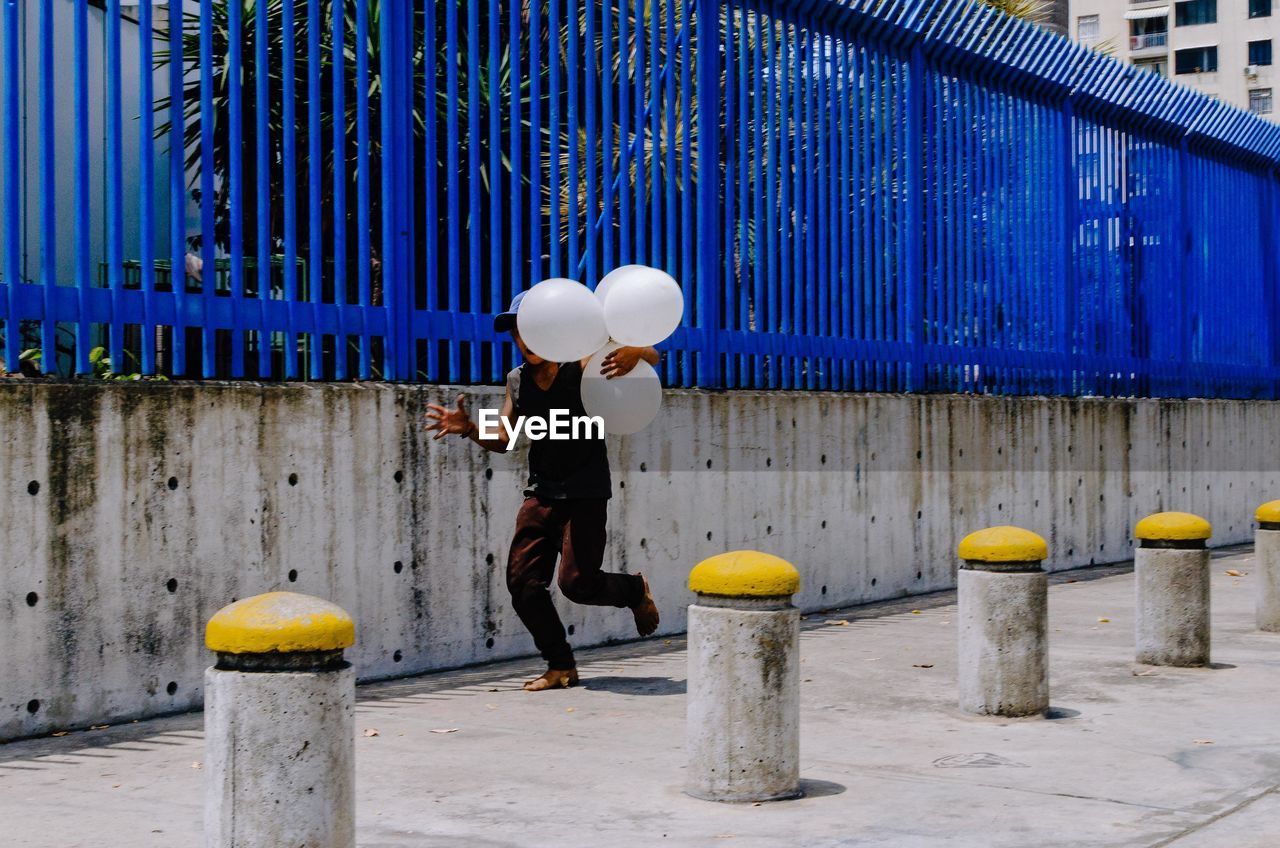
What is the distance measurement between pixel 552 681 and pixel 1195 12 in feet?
264

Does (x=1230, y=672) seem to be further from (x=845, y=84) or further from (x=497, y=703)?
(x=845, y=84)

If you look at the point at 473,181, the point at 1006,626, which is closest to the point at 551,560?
the point at 1006,626

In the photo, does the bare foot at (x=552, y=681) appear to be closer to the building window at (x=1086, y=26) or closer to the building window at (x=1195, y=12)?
the building window at (x=1195, y=12)

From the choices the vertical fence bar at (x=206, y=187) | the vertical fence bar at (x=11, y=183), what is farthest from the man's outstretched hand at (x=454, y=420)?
the vertical fence bar at (x=11, y=183)

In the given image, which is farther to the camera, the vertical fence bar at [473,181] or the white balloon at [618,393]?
A: the vertical fence bar at [473,181]

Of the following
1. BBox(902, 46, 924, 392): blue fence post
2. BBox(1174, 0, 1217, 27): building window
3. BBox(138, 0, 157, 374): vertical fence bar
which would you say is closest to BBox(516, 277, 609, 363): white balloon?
BBox(138, 0, 157, 374): vertical fence bar

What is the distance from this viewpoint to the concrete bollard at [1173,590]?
8.55 metres

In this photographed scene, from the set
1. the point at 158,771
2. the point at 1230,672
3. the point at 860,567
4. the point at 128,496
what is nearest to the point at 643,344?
the point at 128,496

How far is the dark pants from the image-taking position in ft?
25.7

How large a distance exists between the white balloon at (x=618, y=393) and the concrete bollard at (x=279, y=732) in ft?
11.7

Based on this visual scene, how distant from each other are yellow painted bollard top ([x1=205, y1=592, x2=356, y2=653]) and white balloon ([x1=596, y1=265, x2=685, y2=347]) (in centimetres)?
335

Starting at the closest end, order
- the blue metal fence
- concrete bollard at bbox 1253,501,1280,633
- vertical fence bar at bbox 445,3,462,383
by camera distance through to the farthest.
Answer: the blue metal fence < vertical fence bar at bbox 445,3,462,383 < concrete bollard at bbox 1253,501,1280,633

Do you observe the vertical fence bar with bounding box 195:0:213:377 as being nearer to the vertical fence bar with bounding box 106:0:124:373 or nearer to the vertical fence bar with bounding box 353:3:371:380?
the vertical fence bar with bounding box 106:0:124:373

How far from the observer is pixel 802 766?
6.27 m
